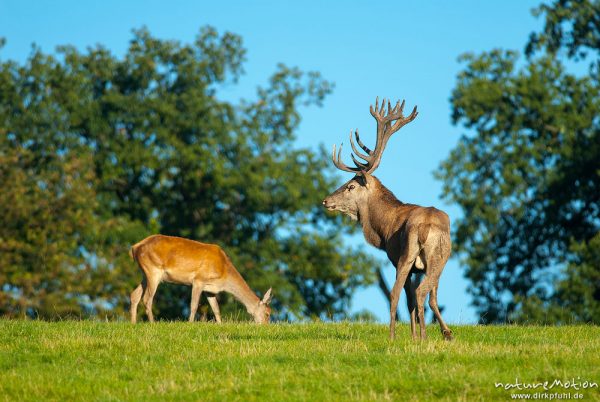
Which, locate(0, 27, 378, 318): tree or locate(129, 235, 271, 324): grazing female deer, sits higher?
locate(0, 27, 378, 318): tree

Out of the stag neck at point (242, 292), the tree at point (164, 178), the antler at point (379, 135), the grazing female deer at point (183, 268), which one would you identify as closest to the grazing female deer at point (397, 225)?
the antler at point (379, 135)

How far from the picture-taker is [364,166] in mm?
13859

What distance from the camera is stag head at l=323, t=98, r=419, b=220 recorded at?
13.7 m

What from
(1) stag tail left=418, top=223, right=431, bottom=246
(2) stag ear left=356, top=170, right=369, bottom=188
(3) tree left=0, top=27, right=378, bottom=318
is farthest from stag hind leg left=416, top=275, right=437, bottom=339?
(3) tree left=0, top=27, right=378, bottom=318

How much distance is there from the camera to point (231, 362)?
9852 millimetres

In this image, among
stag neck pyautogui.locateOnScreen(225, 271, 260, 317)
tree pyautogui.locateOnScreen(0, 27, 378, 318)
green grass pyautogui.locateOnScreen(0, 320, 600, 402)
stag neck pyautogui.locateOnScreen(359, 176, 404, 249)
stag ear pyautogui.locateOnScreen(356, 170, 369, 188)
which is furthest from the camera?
tree pyautogui.locateOnScreen(0, 27, 378, 318)

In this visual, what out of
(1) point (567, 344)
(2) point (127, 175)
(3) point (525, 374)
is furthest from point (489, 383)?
(2) point (127, 175)

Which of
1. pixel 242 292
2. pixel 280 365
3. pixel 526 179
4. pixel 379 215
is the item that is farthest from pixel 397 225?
pixel 526 179

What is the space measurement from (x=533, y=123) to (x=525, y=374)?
25221 mm

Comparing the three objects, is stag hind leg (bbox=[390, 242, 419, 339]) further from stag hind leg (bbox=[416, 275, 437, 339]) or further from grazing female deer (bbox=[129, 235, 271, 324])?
grazing female deer (bbox=[129, 235, 271, 324])

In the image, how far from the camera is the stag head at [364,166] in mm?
13664

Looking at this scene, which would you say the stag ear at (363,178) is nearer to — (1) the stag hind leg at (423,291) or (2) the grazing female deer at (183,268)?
(1) the stag hind leg at (423,291)

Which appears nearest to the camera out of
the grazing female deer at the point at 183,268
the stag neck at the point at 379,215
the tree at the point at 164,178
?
the stag neck at the point at 379,215

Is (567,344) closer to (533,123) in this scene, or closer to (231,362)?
(231,362)
